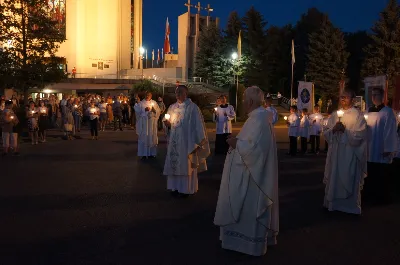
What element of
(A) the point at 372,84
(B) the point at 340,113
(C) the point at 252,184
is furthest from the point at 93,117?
(C) the point at 252,184

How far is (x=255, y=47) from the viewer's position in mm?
55781

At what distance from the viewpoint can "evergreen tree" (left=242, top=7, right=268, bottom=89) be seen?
54.2 m

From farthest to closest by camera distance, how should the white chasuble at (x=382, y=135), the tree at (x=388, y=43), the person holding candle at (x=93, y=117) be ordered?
the tree at (x=388, y=43)
the person holding candle at (x=93, y=117)
the white chasuble at (x=382, y=135)

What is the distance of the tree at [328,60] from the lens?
2047 inches

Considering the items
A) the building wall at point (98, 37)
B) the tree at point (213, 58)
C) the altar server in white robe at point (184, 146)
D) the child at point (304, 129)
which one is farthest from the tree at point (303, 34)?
the altar server in white robe at point (184, 146)

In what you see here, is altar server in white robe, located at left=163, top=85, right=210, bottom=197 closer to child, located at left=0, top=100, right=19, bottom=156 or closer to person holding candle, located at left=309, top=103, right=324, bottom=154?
child, located at left=0, top=100, right=19, bottom=156

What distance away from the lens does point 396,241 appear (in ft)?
21.0

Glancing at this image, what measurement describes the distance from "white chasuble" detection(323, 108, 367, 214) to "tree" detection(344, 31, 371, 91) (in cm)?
5742

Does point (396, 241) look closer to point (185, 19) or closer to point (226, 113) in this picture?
point (226, 113)

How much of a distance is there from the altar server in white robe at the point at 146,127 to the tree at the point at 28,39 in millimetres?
11854

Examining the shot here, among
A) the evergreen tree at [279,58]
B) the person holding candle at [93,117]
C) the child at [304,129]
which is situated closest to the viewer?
the child at [304,129]

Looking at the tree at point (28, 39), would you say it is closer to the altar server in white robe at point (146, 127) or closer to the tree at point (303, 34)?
the altar server in white robe at point (146, 127)

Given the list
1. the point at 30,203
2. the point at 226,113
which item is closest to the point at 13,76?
the point at 226,113

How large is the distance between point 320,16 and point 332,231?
2587 inches
